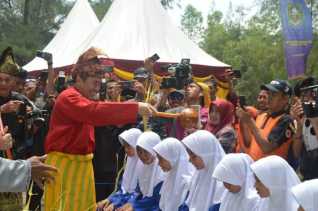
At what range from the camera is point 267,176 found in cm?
418

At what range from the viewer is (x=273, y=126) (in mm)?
5535

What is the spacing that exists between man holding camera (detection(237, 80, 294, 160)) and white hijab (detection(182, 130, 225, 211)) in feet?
1.19

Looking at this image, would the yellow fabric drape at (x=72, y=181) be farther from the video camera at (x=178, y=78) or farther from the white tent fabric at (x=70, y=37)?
the white tent fabric at (x=70, y=37)

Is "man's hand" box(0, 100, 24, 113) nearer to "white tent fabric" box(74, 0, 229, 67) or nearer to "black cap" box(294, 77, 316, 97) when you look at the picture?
"black cap" box(294, 77, 316, 97)

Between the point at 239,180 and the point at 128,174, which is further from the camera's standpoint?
the point at 128,174

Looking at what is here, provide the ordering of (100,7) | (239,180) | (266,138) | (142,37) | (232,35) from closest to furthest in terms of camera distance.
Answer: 1. (239,180)
2. (266,138)
3. (142,37)
4. (100,7)
5. (232,35)

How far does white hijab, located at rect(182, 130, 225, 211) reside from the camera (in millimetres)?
5223

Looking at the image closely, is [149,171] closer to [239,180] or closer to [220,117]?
[220,117]

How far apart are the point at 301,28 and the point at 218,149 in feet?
16.4

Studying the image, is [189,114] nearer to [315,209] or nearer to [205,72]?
[315,209]

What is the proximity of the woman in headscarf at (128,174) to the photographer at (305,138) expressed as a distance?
1.94 metres

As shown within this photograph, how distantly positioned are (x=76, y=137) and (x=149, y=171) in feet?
4.62

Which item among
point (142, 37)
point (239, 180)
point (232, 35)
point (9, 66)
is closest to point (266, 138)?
point (239, 180)

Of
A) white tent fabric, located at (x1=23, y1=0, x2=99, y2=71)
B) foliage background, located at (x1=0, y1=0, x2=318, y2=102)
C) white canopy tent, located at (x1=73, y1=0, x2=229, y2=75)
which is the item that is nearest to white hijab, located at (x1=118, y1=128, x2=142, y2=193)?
white canopy tent, located at (x1=73, y1=0, x2=229, y2=75)
